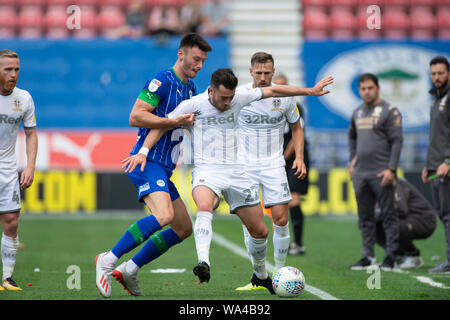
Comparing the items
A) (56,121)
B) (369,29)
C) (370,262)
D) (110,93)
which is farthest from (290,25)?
(370,262)

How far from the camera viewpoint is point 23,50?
19156mm

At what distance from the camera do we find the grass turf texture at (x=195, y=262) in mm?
6445

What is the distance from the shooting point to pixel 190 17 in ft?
63.6

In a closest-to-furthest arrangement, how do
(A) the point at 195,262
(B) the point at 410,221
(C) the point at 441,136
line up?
(C) the point at 441,136
(B) the point at 410,221
(A) the point at 195,262

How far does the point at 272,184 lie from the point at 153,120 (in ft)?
5.34

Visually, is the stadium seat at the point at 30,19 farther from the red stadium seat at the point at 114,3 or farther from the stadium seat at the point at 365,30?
the stadium seat at the point at 365,30

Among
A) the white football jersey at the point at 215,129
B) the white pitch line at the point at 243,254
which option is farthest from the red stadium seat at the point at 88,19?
the white football jersey at the point at 215,129

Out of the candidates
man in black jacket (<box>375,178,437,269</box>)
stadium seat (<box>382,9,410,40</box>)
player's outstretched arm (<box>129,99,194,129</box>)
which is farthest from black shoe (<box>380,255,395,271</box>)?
stadium seat (<box>382,9,410,40</box>)

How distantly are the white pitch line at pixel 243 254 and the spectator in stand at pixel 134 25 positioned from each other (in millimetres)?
8720

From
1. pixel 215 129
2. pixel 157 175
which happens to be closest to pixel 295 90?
pixel 215 129

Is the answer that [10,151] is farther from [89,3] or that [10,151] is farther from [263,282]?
[89,3]

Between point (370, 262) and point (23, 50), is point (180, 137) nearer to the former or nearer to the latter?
point (370, 262)

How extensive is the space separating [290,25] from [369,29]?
7.30 feet

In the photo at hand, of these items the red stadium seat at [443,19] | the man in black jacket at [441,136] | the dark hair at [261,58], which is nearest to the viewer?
the dark hair at [261,58]
